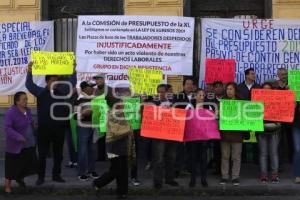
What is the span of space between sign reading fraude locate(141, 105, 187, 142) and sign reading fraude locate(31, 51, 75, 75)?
188 cm

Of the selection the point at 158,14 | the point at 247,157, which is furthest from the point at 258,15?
the point at 247,157

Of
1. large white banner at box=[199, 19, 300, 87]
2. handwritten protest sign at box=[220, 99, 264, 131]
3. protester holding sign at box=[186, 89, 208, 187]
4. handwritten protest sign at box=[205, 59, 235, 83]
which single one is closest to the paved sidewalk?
protester holding sign at box=[186, 89, 208, 187]

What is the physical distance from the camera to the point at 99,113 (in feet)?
32.8

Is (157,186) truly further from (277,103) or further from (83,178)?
(277,103)

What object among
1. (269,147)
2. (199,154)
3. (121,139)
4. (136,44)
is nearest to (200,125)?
(199,154)

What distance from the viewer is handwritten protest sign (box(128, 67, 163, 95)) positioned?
33.0 feet

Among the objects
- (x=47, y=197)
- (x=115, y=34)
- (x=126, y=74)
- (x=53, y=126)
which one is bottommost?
(x=47, y=197)

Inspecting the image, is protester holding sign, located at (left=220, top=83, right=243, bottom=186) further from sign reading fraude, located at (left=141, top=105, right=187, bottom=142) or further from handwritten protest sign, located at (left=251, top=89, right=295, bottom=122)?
sign reading fraude, located at (left=141, top=105, right=187, bottom=142)

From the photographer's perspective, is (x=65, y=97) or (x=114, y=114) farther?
(x=65, y=97)

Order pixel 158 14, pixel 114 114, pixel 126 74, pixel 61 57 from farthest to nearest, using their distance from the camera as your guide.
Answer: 1. pixel 158 14
2. pixel 126 74
3. pixel 61 57
4. pixel 114 114

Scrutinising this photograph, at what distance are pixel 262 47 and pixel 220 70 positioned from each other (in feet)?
3.39

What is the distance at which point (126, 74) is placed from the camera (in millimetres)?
11195

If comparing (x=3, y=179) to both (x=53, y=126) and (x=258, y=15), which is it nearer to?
(x=53, y=126)

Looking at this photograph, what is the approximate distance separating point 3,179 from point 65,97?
188cm
